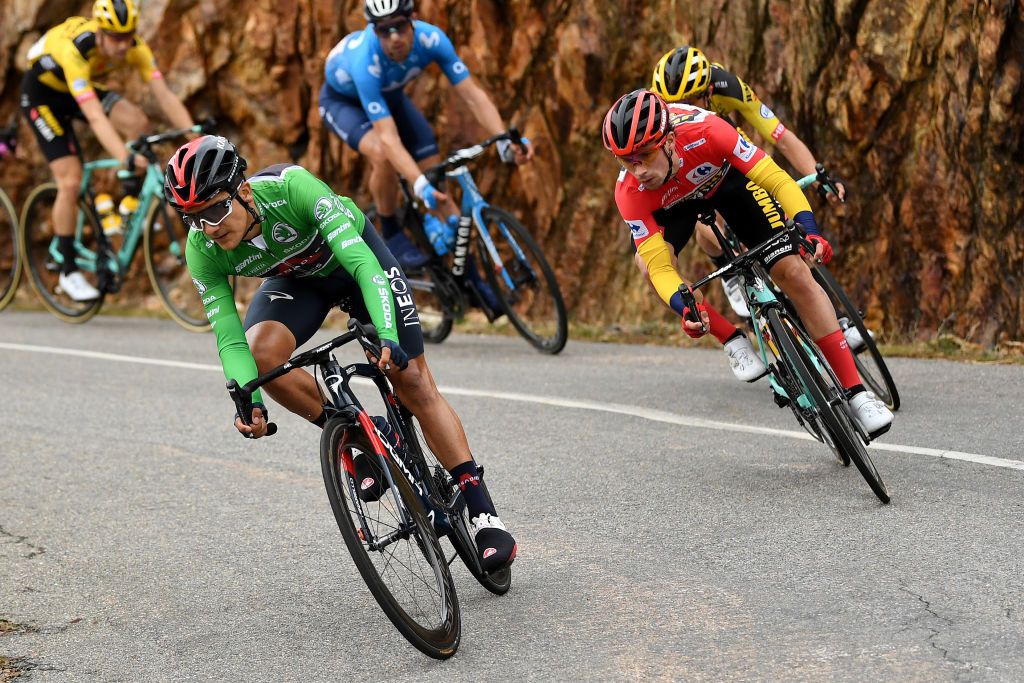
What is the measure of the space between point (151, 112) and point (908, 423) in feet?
35.6

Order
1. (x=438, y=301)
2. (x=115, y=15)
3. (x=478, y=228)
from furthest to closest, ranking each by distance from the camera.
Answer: (x=438, y=301) → (x=115, y=15) → (x=478, y=228)

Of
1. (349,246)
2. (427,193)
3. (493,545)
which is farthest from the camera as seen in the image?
(427,193)

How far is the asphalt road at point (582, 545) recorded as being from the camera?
4.52 meters

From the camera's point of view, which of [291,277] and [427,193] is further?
[427,193]

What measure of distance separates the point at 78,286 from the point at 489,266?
4.71 metres

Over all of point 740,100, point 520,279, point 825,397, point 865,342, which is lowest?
point 520,279

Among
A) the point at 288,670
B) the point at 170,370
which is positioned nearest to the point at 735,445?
the point at 288,670

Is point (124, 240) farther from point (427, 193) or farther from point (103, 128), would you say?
point (427, 193)

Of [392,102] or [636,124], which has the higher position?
[636,124]

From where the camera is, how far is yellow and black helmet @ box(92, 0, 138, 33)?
35.8 ft

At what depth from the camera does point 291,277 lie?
5.41 m

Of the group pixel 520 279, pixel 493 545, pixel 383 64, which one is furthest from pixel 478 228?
pixel 493 545

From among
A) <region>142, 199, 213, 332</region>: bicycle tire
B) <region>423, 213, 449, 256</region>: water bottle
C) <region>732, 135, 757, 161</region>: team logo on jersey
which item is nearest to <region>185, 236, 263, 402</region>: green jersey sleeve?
<region>732, 135, 757, 161</region>: team logo on jersey

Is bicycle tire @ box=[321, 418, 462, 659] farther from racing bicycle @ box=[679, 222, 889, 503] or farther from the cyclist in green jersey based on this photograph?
racing bicycle @ box=[679, 222, 889, 503]
